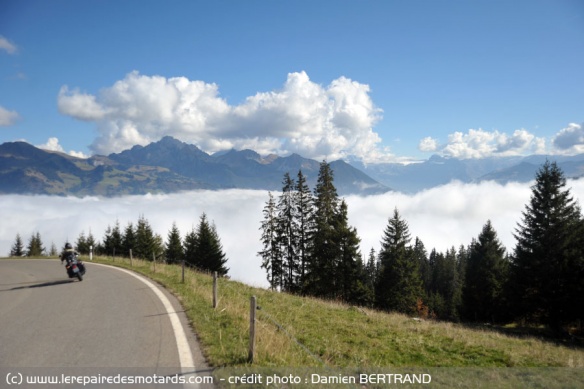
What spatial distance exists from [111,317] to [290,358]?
5402mm

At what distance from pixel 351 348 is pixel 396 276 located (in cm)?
2976

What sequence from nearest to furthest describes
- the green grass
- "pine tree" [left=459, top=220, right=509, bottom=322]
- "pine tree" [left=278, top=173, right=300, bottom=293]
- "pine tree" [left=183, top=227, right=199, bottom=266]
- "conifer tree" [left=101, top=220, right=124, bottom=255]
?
the green grass
"pine tree" [left=459, top=220, right=509, bottom=322]
"pine tree" [left=278, top=173, right=300, bottom=293]
"pine tree" [left=183, top=227, right=199, bottom=266]
"conifer tree" [left=101, top=220, right=124, bottom=255]

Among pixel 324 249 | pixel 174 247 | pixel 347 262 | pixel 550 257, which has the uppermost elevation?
pixel 550 257

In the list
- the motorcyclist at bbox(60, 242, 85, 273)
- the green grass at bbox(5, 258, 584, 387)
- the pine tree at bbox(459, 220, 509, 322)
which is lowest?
the pine tree at bbox(459, 220, 509, 322)

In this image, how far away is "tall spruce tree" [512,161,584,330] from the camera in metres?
21.0

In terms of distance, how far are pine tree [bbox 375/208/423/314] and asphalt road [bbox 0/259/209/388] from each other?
94.6ft

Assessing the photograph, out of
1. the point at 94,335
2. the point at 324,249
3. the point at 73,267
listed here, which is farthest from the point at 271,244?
the point at 94,335

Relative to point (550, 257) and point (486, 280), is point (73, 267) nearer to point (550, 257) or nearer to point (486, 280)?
point (550, 257)

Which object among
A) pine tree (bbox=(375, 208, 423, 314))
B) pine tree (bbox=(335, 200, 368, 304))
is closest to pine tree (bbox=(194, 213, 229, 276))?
pine tree (bbox=(335, 200, 368, 304))

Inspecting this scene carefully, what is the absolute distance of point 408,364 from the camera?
7.58m

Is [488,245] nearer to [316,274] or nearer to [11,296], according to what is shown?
[316,274]

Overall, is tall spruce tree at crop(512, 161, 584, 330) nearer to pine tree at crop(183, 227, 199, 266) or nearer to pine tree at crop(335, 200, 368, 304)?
pine tree at crop(335, 200, 368, 304)

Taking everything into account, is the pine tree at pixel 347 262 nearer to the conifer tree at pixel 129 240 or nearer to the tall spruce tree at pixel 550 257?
the tall spruce tree at pixel 550 257

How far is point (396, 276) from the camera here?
3547cm
